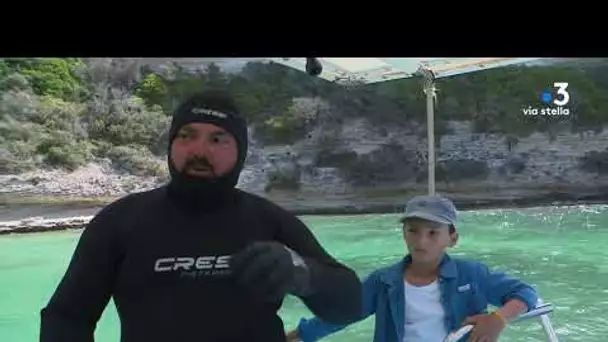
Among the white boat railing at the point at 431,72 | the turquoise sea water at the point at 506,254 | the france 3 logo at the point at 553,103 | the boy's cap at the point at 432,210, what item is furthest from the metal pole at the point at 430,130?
the boy's cap at the point at 432,210

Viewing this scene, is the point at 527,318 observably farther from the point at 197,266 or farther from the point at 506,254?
the point at 506,254

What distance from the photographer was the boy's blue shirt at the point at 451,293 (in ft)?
4.96

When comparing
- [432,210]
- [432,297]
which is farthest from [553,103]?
[432,297]

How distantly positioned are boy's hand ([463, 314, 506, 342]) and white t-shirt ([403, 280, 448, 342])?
6cm

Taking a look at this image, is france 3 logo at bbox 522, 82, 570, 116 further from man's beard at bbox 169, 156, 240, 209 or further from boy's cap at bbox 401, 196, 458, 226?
man's beard at bbox 169, 156, 240, 209

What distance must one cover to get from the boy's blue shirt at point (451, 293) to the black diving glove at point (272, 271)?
90 millimetres

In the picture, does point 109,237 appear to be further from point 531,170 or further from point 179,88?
point 531,170

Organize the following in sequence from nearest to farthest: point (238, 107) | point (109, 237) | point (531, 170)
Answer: point (109, 237), point (238, 107), point (531, 170)

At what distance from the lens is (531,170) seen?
2.34m

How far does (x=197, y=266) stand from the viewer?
1534mm

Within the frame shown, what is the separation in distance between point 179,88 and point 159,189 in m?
0.38

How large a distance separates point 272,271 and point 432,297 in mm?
304

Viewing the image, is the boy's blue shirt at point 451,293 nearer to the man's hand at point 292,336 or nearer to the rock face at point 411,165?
the man's hand at point 292,336
